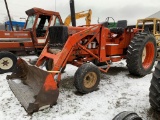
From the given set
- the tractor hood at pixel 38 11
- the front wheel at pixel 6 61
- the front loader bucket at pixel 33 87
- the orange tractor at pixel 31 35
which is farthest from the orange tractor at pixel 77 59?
the tractor hood at pixel 38 11

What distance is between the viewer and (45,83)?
3.49 meters

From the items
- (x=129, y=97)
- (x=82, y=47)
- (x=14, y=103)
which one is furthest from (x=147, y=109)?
(x=14, y=103)

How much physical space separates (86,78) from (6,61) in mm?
3244

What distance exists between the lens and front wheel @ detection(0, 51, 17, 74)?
6.28m

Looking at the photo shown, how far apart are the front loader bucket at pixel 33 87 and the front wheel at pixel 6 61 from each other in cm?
155

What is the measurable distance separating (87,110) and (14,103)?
145cm

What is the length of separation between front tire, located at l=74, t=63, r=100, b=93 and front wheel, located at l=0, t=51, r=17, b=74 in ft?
10.2

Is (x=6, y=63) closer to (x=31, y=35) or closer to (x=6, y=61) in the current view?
(x=6, y=61)

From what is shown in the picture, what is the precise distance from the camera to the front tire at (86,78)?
4156mm

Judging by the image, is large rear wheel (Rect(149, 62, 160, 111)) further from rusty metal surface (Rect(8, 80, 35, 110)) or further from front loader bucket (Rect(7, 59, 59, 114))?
rusty metal surface (Rect(8, 80, 35, 110))

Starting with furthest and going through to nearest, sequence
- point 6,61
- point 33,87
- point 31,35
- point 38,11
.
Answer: point 31,35, point 38,11, point 6,61, point 33,87

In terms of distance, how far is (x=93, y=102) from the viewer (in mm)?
3861

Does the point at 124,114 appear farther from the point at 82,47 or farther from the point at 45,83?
the point at 82,47

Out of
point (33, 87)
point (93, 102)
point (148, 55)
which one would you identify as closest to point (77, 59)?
point (33, 87)
